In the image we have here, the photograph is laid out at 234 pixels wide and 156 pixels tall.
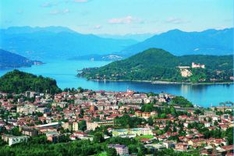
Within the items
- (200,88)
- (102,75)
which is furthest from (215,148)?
(102,75)

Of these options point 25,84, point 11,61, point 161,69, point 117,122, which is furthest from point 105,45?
point 117,122

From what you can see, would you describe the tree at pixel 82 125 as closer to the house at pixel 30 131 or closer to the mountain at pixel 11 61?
the house at pixel 30 131

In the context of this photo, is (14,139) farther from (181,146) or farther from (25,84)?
(25,84)

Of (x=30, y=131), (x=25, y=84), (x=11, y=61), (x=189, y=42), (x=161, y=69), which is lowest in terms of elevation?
(x=30, y=131)

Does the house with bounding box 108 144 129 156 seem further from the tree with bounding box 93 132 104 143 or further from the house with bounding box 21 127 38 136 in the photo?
the house with bounding box 21 127 38 136

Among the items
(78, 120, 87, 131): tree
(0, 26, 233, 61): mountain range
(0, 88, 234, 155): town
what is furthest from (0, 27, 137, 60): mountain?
(78, 120, 87, 131): tree

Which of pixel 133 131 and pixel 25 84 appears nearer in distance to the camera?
pixel 133 131
